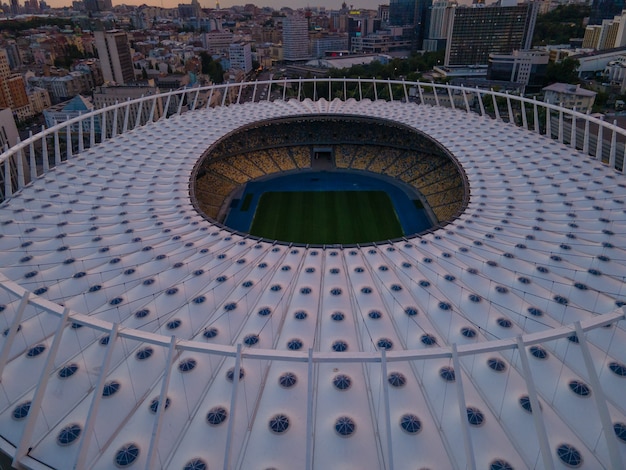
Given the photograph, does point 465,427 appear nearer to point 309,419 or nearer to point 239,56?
point 309,419

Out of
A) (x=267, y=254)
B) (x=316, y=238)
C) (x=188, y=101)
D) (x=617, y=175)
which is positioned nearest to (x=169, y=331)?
(x=267, y=254)

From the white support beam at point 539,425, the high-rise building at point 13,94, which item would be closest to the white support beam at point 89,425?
the white support beam at point 539,425

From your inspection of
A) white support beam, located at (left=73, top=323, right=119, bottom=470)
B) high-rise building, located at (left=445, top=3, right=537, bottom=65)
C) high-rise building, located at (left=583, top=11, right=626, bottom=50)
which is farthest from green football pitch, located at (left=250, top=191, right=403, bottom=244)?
high-rise building, located at (left=583, top=11, right=626, bottom=50)

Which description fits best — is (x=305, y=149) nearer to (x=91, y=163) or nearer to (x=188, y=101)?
(x=91, y=163)


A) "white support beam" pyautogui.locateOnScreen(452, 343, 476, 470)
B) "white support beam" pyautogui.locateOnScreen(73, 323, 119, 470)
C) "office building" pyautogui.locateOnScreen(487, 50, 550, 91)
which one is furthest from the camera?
→ "office building" pyautogui.locateOnScreen(487, 50, 550, 91)

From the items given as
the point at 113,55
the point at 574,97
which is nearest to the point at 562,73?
the point at 574,97

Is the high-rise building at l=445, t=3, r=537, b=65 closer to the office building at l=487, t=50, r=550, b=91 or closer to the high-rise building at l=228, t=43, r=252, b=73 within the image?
the office building at l=487, t=50, r=550, b=91
